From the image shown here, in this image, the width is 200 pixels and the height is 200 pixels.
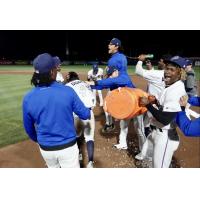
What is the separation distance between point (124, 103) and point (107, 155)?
1431 mm

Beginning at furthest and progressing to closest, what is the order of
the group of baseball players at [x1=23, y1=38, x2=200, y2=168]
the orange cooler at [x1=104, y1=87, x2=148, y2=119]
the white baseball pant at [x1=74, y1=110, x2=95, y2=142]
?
the white baseball pant at [x1=74, y1=110, x2=95, y2=142] < the orange cooler at [x1=104, y1=87, x2=148, y2=119] < the group of baseball players at [x1=23, y1=38, x2=200, y2=168]

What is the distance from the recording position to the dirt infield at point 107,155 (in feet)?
13.4

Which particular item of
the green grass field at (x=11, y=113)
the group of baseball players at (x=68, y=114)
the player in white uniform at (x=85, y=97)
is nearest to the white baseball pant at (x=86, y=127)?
the player in white uniform at (x=85, y=97)

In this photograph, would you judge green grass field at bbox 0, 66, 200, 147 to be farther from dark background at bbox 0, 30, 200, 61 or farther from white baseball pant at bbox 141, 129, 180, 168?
white baseball pant at bbox 141, 129, 180, 168

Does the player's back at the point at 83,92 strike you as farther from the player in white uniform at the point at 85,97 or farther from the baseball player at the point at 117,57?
the baseball player at the point at 117,57

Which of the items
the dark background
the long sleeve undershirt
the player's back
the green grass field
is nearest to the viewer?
the long sleeve undershirt

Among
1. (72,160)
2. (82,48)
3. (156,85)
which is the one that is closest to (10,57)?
(82,48)

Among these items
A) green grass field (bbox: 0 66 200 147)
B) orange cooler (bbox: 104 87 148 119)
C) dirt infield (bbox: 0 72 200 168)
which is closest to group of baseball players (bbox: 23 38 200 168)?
orange cooler (bbox: 104 87 148 119)

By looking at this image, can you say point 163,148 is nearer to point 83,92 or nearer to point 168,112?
point 168,112

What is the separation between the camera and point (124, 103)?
10.5 ft

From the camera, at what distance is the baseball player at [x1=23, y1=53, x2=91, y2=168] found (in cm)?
245

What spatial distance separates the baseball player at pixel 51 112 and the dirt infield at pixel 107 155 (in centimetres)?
149

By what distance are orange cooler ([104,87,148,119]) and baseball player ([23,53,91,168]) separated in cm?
66
